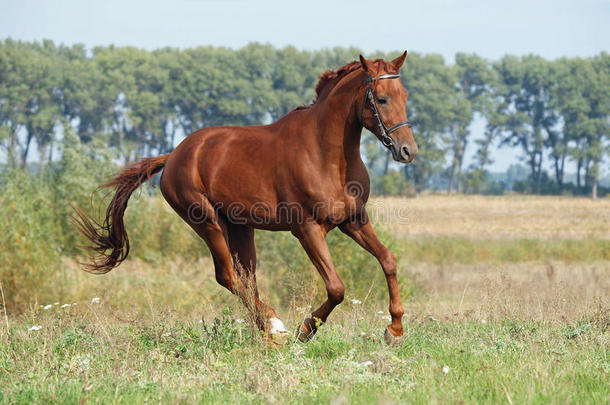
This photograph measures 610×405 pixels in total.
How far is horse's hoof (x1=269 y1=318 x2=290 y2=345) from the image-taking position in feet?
19.9

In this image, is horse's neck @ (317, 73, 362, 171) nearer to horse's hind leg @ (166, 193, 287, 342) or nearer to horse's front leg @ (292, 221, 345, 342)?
horse's front leg @ (292, 221, 345, 342)

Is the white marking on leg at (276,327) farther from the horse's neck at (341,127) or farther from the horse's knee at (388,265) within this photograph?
the horse's neck at (341,127)

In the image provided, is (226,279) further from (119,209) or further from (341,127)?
(341,127)

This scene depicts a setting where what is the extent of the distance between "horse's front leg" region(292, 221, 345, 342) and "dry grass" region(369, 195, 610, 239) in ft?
81.9

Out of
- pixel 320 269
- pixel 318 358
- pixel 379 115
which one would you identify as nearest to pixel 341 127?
pixel 379 115

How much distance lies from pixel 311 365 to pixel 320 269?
3.45ft

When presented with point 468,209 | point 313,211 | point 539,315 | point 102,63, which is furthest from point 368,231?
point 102,63

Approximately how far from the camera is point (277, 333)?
6109 millimetres

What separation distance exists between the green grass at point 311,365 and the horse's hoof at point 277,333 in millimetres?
162

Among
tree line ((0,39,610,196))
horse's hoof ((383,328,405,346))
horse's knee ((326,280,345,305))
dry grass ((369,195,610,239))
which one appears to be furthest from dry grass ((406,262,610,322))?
tree line ((0,39,610,196))

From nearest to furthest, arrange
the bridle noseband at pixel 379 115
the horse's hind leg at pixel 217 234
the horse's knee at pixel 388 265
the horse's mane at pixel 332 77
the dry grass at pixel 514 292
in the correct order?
the bridle noseband at pixel 379 115, the horse's knee at pixel 388 265, the horse's mane at pixel 332 77, the horse's hind leg at pixel 217 234, the dry grass at pixel 514 292

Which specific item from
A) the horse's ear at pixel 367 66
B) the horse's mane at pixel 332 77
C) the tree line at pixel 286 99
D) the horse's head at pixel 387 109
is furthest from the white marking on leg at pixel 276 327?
the tree line at pixel 286 99

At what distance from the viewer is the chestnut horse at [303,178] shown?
5844mm

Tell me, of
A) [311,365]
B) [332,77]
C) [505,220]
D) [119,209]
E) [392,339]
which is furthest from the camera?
[505,220]
